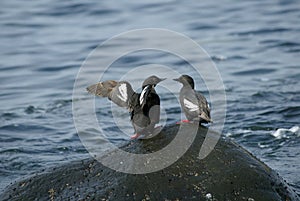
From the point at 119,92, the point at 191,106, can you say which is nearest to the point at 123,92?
the point at 119,92

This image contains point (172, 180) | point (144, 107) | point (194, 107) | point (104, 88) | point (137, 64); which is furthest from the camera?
point (137, 64)

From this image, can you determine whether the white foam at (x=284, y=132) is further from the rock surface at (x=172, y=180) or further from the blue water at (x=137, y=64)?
the rock surface at (x=172, y=180)

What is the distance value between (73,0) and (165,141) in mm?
17492

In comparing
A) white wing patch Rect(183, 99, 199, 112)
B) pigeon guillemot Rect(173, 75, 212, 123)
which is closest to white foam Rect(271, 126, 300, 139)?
pigeon guillemot Rect(173, 75, 212, 123)

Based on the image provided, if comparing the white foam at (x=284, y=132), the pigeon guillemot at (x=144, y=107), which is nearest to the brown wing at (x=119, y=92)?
the pigeon guillemot at (x=144, y=107)

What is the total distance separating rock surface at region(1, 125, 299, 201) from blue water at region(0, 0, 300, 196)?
1662 millimetres

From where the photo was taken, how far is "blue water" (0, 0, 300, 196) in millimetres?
9922

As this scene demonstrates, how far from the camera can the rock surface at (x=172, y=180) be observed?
19.0 ft

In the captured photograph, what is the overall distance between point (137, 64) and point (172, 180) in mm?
9934

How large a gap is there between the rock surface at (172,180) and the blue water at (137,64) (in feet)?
5.45

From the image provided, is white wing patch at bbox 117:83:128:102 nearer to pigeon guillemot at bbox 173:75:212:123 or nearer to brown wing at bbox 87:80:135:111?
brown wing at bbox 87:80:135:111

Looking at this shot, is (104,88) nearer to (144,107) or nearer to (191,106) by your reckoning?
(144,107)

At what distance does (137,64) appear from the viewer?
1566 centimetres

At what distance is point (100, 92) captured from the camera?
7.53 m
